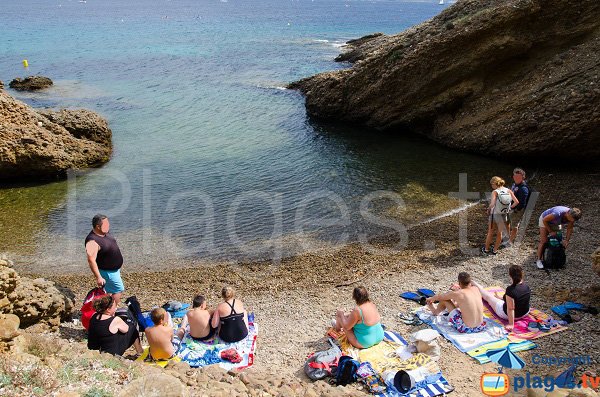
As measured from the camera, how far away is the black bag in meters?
13.0

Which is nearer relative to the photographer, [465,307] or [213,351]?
[213,351]

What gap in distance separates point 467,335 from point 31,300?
393 inches

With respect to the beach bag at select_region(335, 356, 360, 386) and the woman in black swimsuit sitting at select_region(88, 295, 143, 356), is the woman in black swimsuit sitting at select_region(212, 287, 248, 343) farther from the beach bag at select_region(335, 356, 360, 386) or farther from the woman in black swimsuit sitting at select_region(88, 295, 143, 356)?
the beach bag at select_region(335, 356, 360, 386)

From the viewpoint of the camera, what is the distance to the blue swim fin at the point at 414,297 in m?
12.1

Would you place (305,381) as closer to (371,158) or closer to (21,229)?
(21,229)

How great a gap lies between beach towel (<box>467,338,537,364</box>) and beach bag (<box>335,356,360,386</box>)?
8.60 ft

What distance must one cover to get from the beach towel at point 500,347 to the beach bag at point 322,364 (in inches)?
114

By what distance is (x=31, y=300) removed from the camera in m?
10.6

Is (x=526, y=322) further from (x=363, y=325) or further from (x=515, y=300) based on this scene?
(x=363, y=325)

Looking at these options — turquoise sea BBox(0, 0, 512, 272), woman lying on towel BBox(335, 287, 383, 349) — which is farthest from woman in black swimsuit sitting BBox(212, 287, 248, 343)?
turquoise sea BBox(0, 0, 512, 272)

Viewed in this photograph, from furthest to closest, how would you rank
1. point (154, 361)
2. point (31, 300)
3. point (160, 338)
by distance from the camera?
point (31, 300)
point (154, 361)
point (160, 338)

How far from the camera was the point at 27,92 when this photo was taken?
44.4 m

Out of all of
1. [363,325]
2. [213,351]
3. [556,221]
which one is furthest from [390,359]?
[556,221]

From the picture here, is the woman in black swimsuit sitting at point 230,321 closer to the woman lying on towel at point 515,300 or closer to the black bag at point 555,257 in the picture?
the woman lying on towel at point 515,300
